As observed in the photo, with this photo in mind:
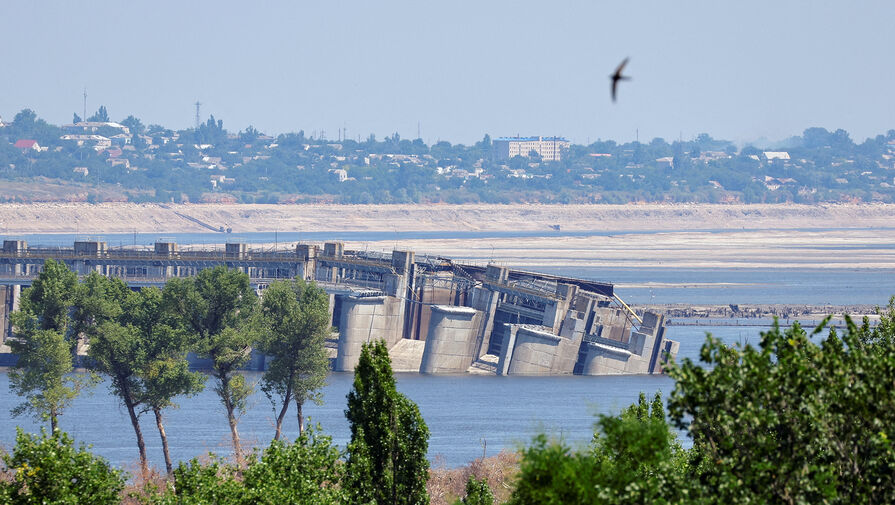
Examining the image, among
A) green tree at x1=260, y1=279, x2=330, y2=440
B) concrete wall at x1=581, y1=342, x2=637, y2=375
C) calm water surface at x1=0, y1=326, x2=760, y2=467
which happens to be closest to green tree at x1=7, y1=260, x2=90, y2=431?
calm water surface at x1=0, y1=326, x2=760, y2=467

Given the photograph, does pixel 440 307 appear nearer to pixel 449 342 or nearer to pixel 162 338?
pixel 449 342

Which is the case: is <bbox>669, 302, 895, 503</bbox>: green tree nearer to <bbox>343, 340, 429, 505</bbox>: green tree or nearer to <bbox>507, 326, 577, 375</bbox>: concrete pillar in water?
<bbox>343, 340, 429, 505</bbox>: green tree

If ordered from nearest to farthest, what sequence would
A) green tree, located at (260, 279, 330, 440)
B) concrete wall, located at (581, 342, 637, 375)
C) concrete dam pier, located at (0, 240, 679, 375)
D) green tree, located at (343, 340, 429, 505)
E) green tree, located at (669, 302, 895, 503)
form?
green tree, located at (669, 302, 895, 503), green tree, located at (343, 340, 429, 505), green tree, located at (260, 279, 330, 440), concrete wall, located at (581, 342, 637, 375), concrete dam pier, located at (0, 240, 679, 375)

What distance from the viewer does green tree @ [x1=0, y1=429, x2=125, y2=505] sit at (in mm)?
32500

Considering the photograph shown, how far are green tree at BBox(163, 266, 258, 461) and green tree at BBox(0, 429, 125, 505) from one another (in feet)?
109

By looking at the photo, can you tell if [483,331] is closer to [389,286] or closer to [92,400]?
[389,286]

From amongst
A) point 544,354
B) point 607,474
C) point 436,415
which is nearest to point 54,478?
point 607,474

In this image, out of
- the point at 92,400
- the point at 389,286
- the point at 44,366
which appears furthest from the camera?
the point at 389,286

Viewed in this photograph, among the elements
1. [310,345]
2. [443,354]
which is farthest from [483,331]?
[310,345]

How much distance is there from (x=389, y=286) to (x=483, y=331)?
29.5 feet

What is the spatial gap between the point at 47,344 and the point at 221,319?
976 centimetres

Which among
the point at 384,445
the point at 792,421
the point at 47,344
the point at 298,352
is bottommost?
the point at 298,352

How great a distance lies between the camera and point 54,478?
107 feet

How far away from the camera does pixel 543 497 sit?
80.6ft
